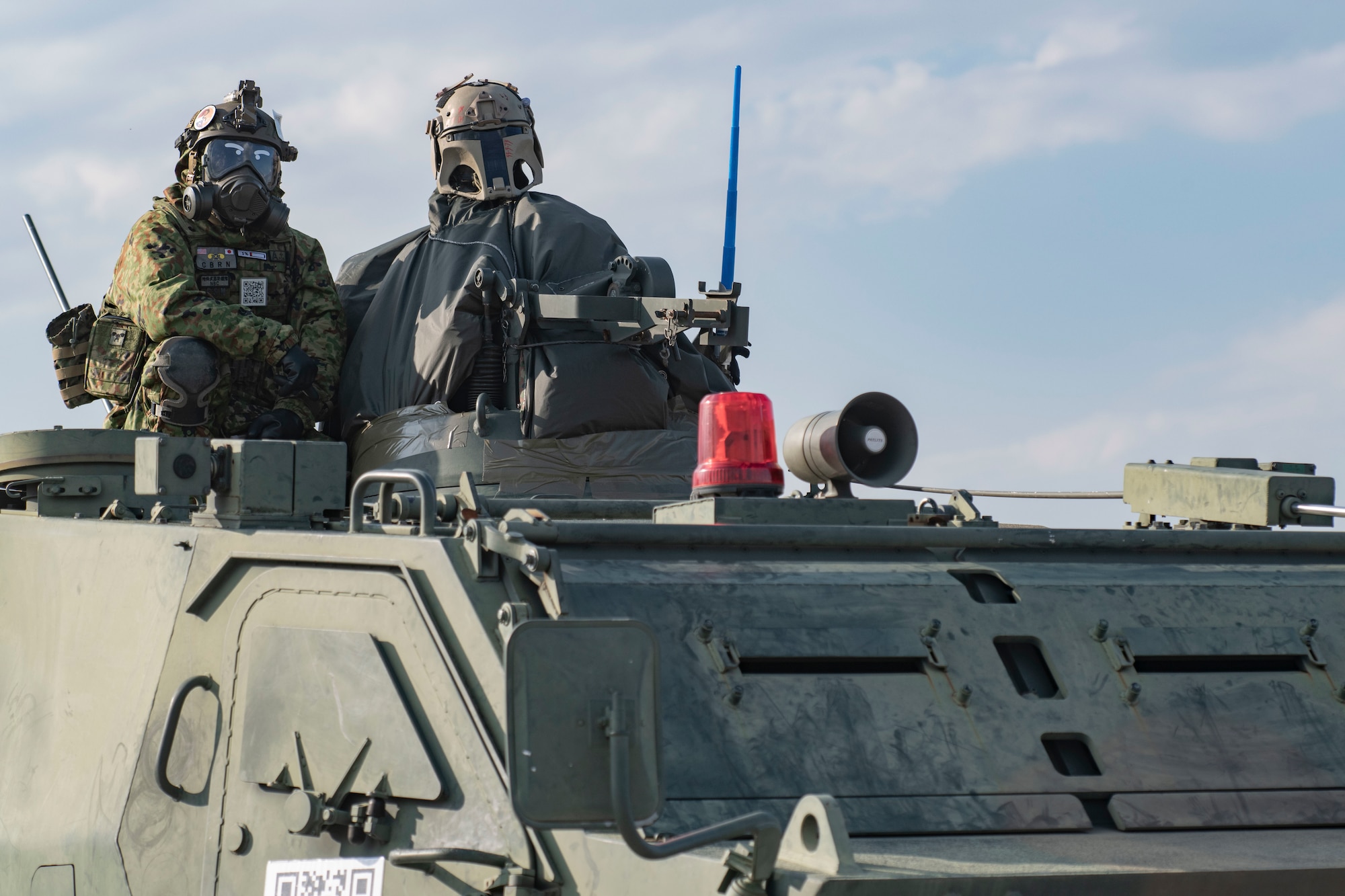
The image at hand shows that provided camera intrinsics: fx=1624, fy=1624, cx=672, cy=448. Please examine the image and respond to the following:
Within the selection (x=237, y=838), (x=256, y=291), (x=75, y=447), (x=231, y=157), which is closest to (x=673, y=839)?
(x=237, y=838)

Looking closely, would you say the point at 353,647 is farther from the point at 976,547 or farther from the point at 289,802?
the point at 976,547

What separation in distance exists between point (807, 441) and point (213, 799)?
1.99m

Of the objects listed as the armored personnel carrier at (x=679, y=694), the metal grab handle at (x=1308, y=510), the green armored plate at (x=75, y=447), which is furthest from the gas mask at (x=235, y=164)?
the metal grab handle at (x=1308, y=510)

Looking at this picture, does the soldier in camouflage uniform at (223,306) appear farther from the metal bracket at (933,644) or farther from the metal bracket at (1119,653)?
the metal bracket at (1119,653)

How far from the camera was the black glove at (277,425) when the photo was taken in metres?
7.28

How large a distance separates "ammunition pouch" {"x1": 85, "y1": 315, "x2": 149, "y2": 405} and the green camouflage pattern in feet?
0.17

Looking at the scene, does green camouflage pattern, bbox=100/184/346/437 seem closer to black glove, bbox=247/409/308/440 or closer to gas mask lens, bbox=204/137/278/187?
black glove, bbox=247/409/308/440

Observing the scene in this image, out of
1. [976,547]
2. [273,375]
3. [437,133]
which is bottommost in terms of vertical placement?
[976,547]

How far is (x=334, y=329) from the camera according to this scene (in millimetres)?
7758

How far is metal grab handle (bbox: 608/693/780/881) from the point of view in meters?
2.98

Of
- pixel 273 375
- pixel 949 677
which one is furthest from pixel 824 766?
pixel 273 375

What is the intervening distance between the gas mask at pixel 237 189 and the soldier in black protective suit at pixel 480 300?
636mm

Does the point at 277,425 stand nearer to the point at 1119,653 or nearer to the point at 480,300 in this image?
the point at 480,300

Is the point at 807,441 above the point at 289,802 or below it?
above
